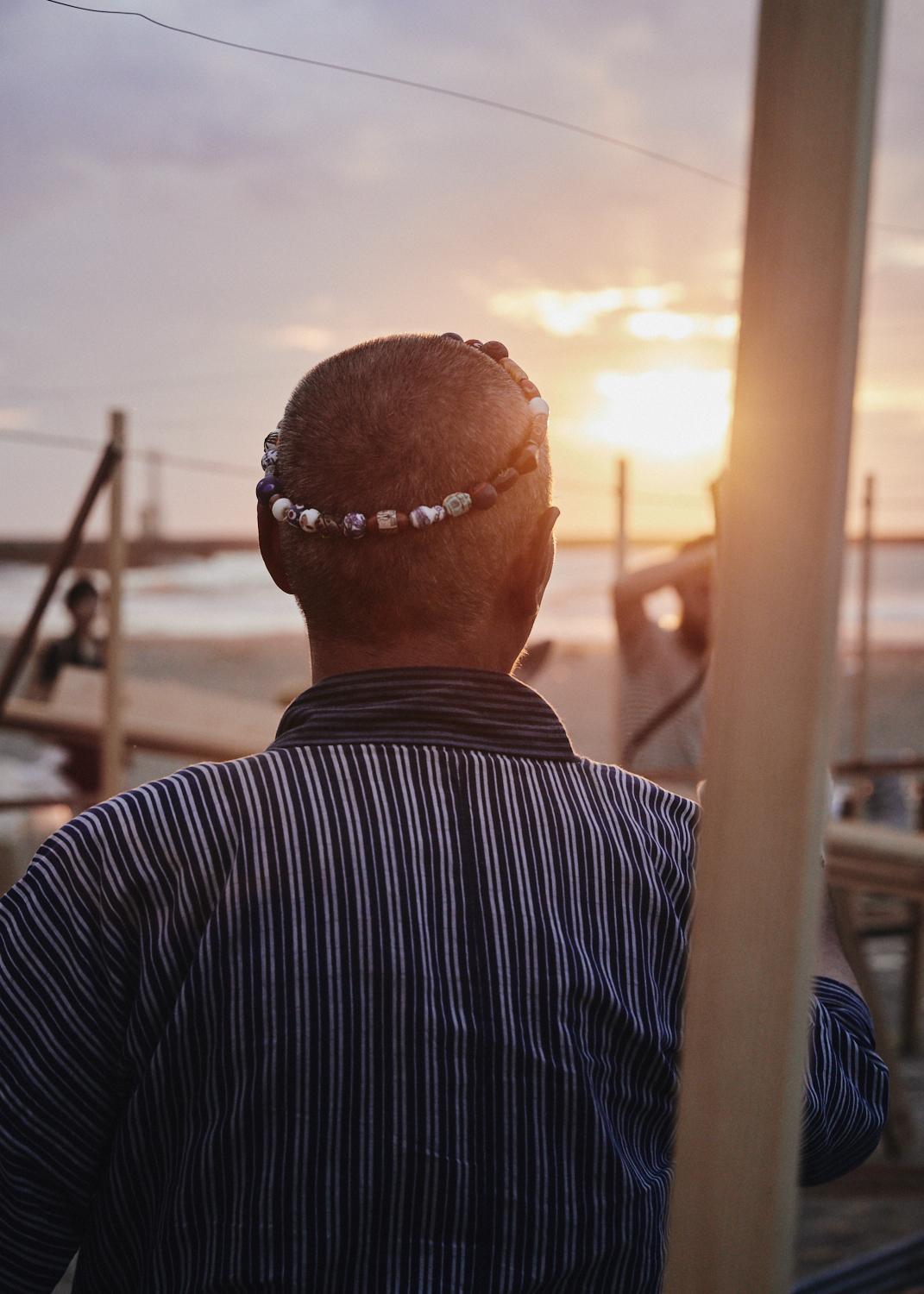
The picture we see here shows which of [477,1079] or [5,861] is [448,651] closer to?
[477,1079]

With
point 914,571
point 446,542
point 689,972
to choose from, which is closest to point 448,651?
point 446,542

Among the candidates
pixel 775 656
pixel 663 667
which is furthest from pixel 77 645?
pixel 775 656

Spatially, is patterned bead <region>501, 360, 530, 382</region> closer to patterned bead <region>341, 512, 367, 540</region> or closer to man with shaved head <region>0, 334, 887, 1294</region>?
man with shaved head <region>0, 334, 887, 1294</region>

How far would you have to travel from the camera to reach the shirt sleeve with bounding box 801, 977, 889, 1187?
0.79 metres

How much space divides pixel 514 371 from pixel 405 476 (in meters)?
0.13

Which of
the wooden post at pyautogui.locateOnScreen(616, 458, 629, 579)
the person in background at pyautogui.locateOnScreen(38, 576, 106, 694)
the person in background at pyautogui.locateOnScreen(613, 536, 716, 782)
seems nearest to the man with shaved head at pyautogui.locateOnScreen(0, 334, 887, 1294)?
the person in background at pyautogui.locateOnScreen(613, 536, 716, 782)

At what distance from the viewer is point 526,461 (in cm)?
75

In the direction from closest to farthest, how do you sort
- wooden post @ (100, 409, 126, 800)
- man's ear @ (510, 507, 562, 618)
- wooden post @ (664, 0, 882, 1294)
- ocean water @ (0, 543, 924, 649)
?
wooden post @ (664, 0, 882, 1294)
man's ear @ (510, 507, 562, 618)
wooden post @ (100, 409, 126, 800)
ocean water @ (0, 543, 924, 649)

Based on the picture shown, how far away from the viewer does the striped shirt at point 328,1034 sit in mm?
669

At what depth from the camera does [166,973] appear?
0.68 metres

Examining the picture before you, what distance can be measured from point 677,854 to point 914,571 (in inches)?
1166

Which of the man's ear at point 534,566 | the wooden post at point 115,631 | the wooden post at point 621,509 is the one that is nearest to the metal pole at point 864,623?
the wooden post at point 621,509

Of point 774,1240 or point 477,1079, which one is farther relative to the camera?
point 477,1079

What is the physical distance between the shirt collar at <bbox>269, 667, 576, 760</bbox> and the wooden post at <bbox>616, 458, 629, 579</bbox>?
12.4ft
